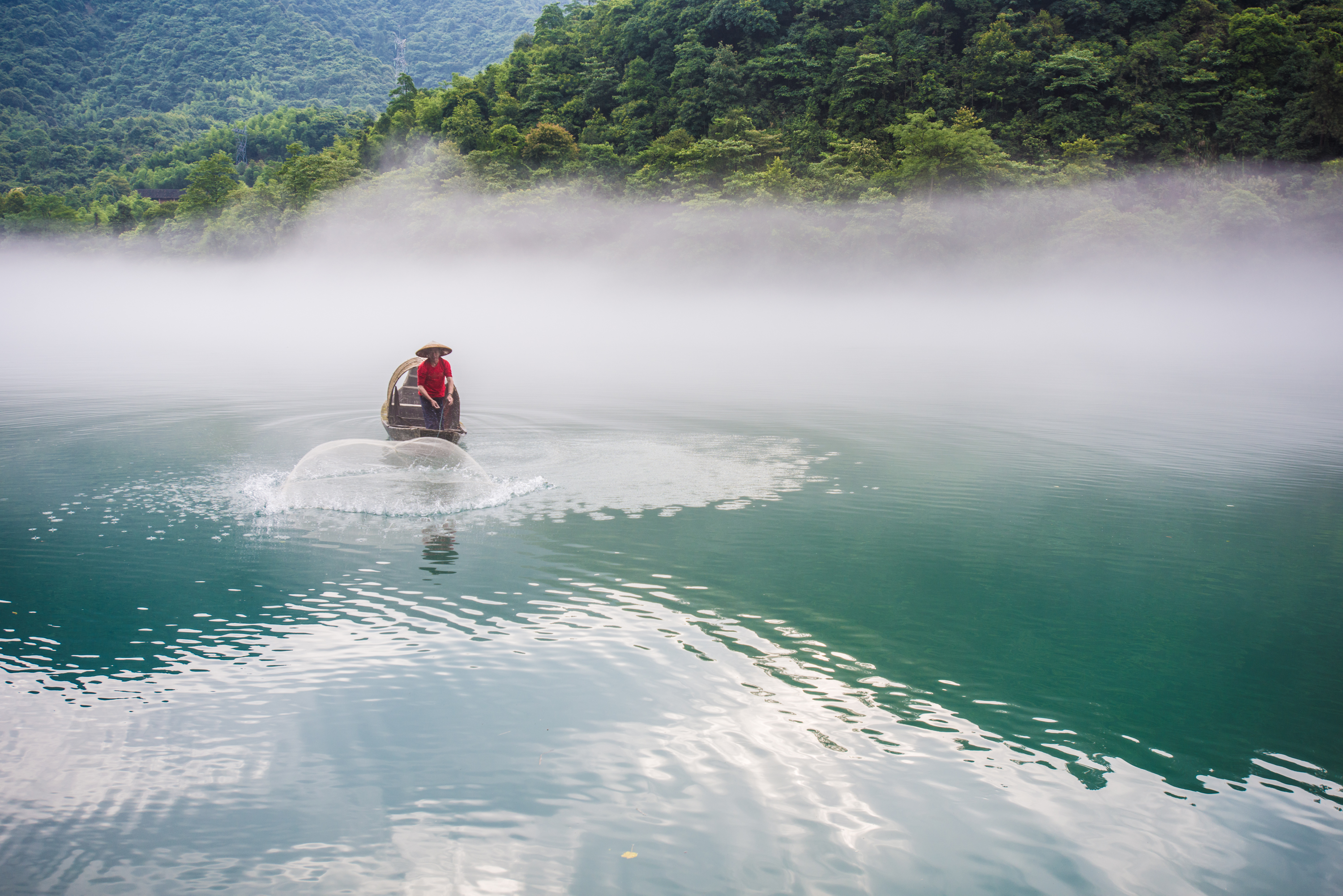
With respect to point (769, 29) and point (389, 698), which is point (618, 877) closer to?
point (389, 698)

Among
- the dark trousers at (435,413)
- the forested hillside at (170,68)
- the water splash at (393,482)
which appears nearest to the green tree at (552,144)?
the dark trousers at (435,413)

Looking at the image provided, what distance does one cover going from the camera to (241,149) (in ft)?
430

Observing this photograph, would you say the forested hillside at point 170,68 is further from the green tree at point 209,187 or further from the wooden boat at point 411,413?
the wooden boat at point 411,413

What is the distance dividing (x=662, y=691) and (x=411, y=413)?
1157cm

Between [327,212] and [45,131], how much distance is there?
80.9 metres

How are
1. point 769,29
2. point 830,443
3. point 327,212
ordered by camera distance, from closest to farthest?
point 830,443 < point 769,29 < point 327,212

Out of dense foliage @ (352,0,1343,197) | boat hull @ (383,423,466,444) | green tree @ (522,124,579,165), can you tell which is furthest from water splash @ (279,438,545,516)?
green tree @ (522,124,579,165)

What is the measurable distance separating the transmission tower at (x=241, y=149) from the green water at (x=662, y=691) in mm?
133382

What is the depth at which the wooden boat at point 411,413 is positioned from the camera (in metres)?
15.4

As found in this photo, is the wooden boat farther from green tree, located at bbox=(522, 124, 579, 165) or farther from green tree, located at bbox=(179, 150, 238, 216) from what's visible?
green tree, located at bbox=(179, 150, 238, 216)

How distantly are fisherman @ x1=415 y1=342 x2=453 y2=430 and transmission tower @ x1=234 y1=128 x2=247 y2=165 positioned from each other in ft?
436

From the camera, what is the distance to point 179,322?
64.2 meters

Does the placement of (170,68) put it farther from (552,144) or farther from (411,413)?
(411,413)

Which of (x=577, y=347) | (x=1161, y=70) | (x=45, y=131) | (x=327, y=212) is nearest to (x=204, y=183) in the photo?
(x=327, y=212)
